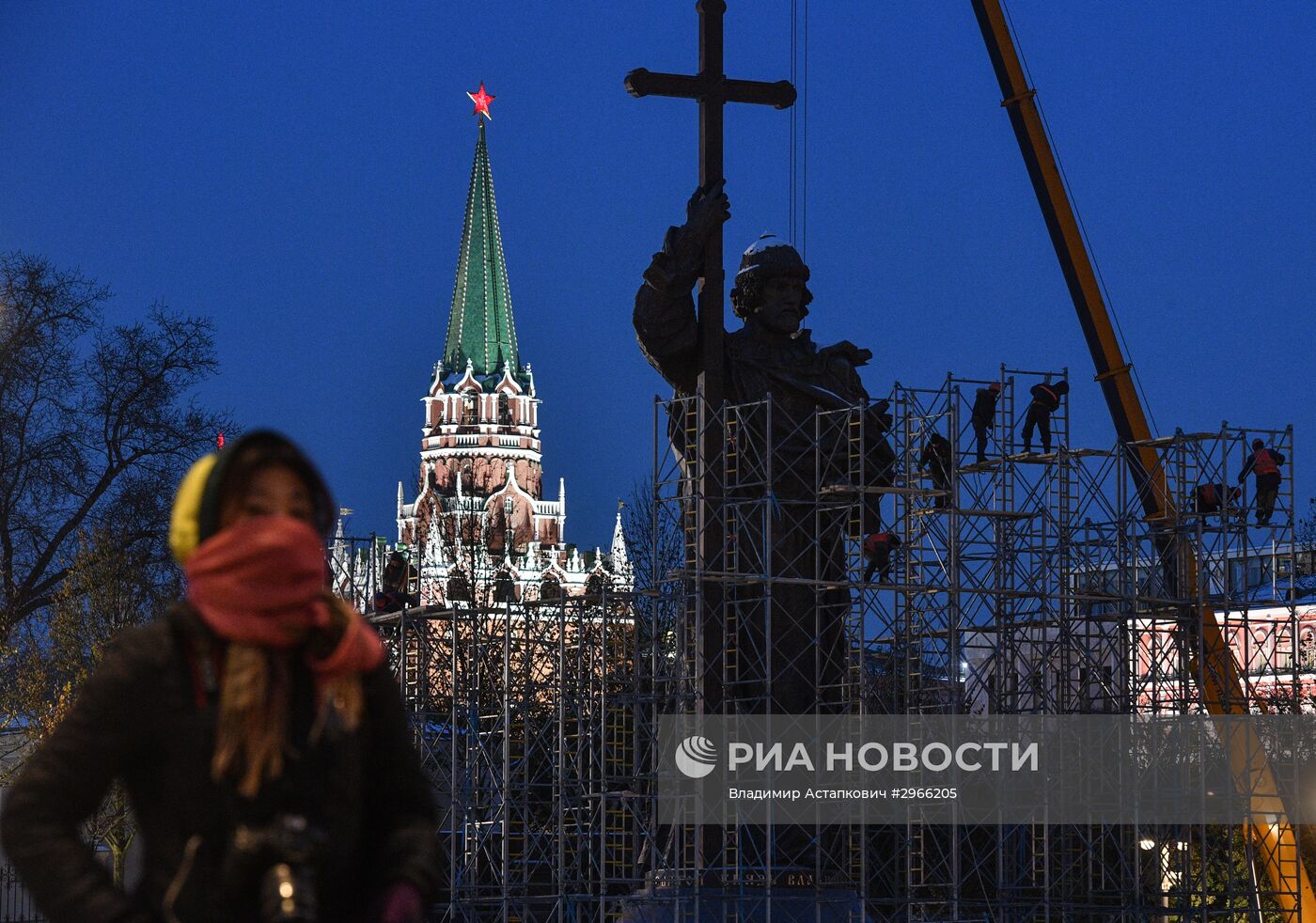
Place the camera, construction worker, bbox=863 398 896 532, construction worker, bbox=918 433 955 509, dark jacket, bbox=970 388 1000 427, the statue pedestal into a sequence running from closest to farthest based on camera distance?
the camera → the statue pedestal → construction worker, bbox=863 398 896 532 → construction worker, bbox=918 433 955 509 → dark jacket, bbox=970 388 1000 427

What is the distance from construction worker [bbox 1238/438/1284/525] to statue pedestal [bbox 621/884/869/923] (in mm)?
8401

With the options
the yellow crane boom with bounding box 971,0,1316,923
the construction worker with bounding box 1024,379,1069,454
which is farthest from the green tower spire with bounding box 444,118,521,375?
the construction worker with bounding box 1024,379,1069,454

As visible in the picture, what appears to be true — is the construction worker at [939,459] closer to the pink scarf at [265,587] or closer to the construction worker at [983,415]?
the construction worker at [983,415]

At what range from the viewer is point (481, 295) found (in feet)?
413

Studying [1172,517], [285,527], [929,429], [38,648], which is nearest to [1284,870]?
[1172,517]

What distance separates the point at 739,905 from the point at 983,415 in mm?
7483

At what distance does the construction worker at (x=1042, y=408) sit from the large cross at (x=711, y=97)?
5.70 metres

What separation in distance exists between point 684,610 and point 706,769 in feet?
4.46

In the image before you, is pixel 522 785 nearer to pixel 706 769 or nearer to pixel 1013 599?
pixel 706 769

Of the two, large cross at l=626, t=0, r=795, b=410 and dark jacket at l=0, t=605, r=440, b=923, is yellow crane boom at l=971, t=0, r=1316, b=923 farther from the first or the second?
dark jacket at l=0, t=605, r=440, b=923

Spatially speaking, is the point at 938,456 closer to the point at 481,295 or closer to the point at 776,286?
the point at 776,286

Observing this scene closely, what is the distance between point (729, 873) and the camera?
19516mm

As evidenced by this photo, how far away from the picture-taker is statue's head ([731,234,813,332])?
18984 millimetres

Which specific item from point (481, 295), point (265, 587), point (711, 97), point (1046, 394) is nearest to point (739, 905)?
point (711, 97)
